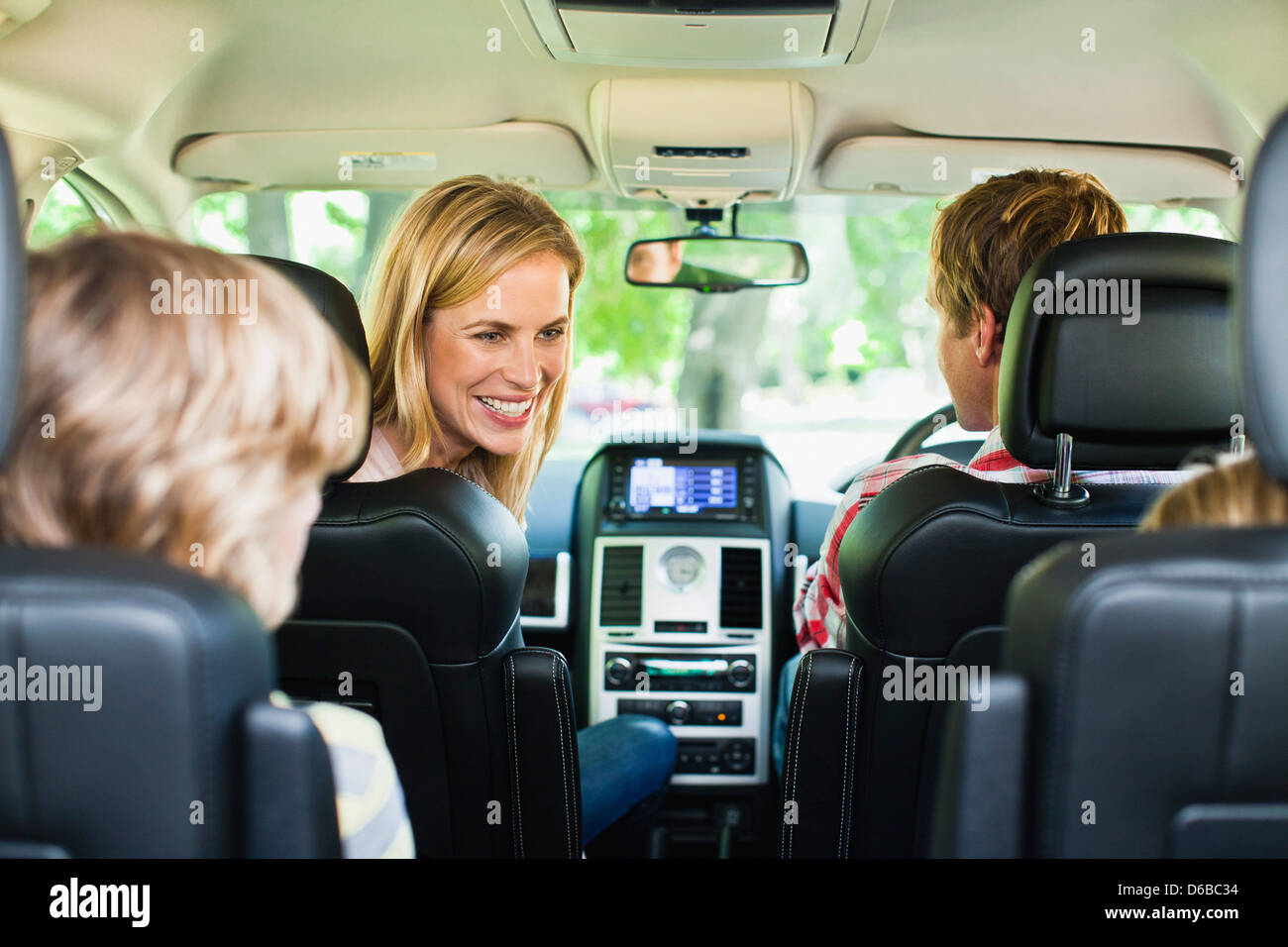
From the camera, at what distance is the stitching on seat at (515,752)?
190 cm

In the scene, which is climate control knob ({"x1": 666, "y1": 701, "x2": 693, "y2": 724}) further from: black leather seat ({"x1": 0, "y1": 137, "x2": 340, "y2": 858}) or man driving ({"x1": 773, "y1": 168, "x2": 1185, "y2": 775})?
black leather seat ({"x1": 0, "y1": 137, "x2": 340, "y2": 858})

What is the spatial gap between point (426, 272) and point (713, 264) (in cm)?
160

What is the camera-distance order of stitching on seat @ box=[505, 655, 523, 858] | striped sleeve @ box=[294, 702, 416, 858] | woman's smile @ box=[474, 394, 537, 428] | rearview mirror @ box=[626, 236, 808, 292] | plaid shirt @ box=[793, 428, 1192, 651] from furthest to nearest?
rearview mirror @ box=[626, 236, 808, 292] → woman's smile @ box=[474, 394, 537, 428] → plaid shirt @ box=[793, 428, 1192, 651] → stitching on seat @ box=[505, 655, 523, 858] → striped sleeve @ box=[294, 702, 416, 858]

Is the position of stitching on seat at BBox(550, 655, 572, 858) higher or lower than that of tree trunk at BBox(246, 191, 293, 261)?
lower

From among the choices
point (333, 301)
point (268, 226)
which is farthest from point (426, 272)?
point (268, 226)

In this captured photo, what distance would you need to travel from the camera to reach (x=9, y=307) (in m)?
0.94

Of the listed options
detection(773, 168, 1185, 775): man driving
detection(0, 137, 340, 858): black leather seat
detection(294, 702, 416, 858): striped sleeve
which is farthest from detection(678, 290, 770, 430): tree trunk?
detection(0, 137, 340, 858): black leather seat

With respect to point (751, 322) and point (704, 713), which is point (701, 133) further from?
point (751, 322)

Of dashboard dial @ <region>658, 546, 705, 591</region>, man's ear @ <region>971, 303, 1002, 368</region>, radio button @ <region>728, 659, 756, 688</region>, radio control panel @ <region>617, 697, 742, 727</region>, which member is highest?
man's ear @ <region>971, 303, 1002, 368</region>

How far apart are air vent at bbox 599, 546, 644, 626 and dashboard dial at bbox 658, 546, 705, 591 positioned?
8cm

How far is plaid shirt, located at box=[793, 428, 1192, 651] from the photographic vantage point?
2.00 meters

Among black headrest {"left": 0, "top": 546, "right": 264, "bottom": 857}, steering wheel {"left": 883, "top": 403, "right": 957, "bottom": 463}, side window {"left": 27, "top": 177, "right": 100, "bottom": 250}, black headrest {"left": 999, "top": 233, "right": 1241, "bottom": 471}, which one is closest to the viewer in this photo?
black headrest {"left": 0, "top": 546, "right": 264, "bottom": 857}
